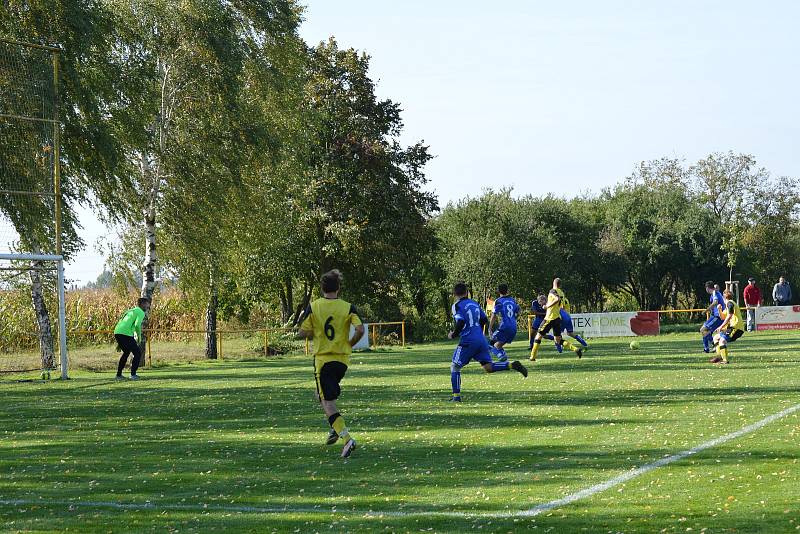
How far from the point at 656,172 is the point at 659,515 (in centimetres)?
A: 7778

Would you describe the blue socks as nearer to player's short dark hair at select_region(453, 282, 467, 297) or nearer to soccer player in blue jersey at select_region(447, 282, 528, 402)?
soccer player in blue jersey at select_region(447, 282, 528, 402)

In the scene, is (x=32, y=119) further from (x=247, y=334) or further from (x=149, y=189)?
(x=247, y=334)

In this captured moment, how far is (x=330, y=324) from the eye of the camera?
10938 millimetres

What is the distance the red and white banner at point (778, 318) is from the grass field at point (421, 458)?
2380 cm

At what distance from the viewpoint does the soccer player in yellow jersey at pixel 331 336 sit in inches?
430

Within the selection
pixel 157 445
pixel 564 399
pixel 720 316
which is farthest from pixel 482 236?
pixel 157 445

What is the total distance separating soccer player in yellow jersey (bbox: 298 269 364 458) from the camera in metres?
10.9

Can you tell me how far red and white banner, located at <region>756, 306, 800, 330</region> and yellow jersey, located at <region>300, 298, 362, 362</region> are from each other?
3562 centimetres

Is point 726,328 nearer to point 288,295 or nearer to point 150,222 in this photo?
point 150,222

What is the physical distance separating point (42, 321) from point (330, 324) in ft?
67.3

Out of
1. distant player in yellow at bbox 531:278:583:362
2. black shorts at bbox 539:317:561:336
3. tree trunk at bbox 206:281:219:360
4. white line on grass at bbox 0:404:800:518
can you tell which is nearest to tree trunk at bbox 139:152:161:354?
tree trunk at bbox 206:281:219:360

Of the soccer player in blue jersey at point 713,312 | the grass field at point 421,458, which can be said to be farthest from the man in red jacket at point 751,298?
the grass field at point 421,458

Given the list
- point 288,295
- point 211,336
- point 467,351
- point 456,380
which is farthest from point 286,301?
point 467,351

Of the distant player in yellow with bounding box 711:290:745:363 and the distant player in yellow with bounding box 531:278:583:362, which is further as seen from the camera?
the distant player in yellow with bounding box 531:278:583:362
